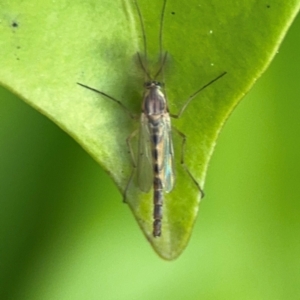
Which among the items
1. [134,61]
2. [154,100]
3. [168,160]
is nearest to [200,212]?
[168,160]

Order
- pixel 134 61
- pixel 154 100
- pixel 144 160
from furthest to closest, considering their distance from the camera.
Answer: pixel 144 160 → pixel 154 100 → pixel 134 61

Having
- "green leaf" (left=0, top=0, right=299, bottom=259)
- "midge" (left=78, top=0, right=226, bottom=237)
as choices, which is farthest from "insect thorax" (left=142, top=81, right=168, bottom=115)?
"green leaf" (left=0, top=0, right=299, bottom=259)

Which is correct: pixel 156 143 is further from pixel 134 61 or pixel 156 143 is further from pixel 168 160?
pixel 134 61

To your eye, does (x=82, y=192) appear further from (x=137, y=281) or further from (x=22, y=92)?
(x=22, y=92)

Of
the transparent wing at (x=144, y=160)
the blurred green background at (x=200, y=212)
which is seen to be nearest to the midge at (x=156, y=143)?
the transparent wing at (x=144, y=160)

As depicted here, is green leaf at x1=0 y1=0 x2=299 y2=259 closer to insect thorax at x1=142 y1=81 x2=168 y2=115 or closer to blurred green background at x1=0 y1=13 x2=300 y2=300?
insect thorax at x1=142 y1=81 x2=168 y2=115
